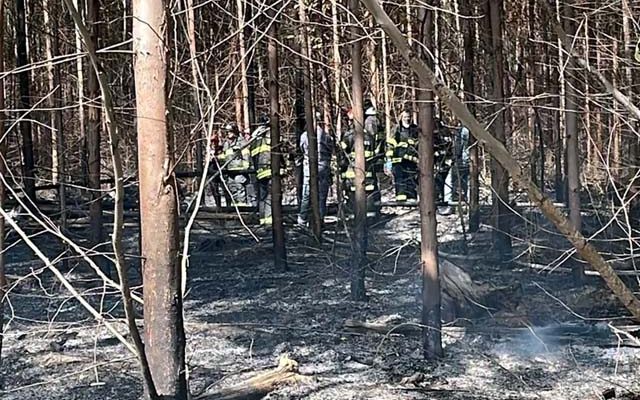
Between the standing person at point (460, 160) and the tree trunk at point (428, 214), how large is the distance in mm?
5369

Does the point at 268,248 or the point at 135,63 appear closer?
the point at 135,63

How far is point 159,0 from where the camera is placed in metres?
3.88

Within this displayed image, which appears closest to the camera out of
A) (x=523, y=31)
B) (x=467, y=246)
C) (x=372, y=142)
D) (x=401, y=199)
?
(x=467, y=246)

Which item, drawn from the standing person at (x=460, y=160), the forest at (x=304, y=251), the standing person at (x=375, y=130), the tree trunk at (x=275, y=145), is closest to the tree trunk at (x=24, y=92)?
the forest at (x=304, y=251)

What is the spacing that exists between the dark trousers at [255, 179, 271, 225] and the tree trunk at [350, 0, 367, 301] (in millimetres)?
5062

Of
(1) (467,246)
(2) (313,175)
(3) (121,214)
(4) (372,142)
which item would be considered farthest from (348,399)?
(4) (372,142)

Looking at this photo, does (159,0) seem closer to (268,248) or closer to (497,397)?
(497,397)

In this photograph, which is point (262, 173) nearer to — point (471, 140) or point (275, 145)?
point (275, 145)

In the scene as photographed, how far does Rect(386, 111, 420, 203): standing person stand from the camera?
1570 centimetres

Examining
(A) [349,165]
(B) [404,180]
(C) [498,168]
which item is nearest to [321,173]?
(A) [349,165]

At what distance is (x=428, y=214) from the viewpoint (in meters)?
6.33

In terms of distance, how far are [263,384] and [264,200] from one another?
8080 mm

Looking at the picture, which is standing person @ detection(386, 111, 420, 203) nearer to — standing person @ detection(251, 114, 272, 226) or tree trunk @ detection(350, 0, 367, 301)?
standing person @ detection(251, 114, 272, 226)

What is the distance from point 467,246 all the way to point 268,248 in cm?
303
